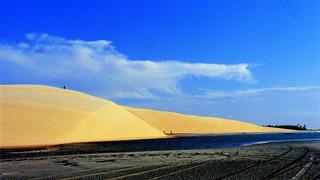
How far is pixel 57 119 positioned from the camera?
90.1 meters

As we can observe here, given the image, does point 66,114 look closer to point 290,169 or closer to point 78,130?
point 78,130

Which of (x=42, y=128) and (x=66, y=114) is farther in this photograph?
(x=66, y=114)

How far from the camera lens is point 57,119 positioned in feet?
295

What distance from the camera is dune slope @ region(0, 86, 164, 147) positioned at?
260 ft

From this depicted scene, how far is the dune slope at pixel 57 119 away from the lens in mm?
79125

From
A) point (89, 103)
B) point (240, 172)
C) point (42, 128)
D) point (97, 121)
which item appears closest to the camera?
point (240, 172)

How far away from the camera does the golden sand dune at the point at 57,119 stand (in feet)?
260

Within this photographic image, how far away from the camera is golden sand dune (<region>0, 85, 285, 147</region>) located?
79.1 m

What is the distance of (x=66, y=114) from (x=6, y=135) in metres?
20.2

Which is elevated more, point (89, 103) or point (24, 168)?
point (89, 103)

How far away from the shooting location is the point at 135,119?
5044 inches

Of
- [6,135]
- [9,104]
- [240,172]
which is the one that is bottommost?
[240,172]

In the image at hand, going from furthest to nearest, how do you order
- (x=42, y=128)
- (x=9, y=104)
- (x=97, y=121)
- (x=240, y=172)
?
1. (x=97, y=121)
2. (x=9, y=104)
3. (x=42, y=128)
4. (x=240, y=172)

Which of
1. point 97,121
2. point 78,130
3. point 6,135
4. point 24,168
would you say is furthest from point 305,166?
point 97,121
